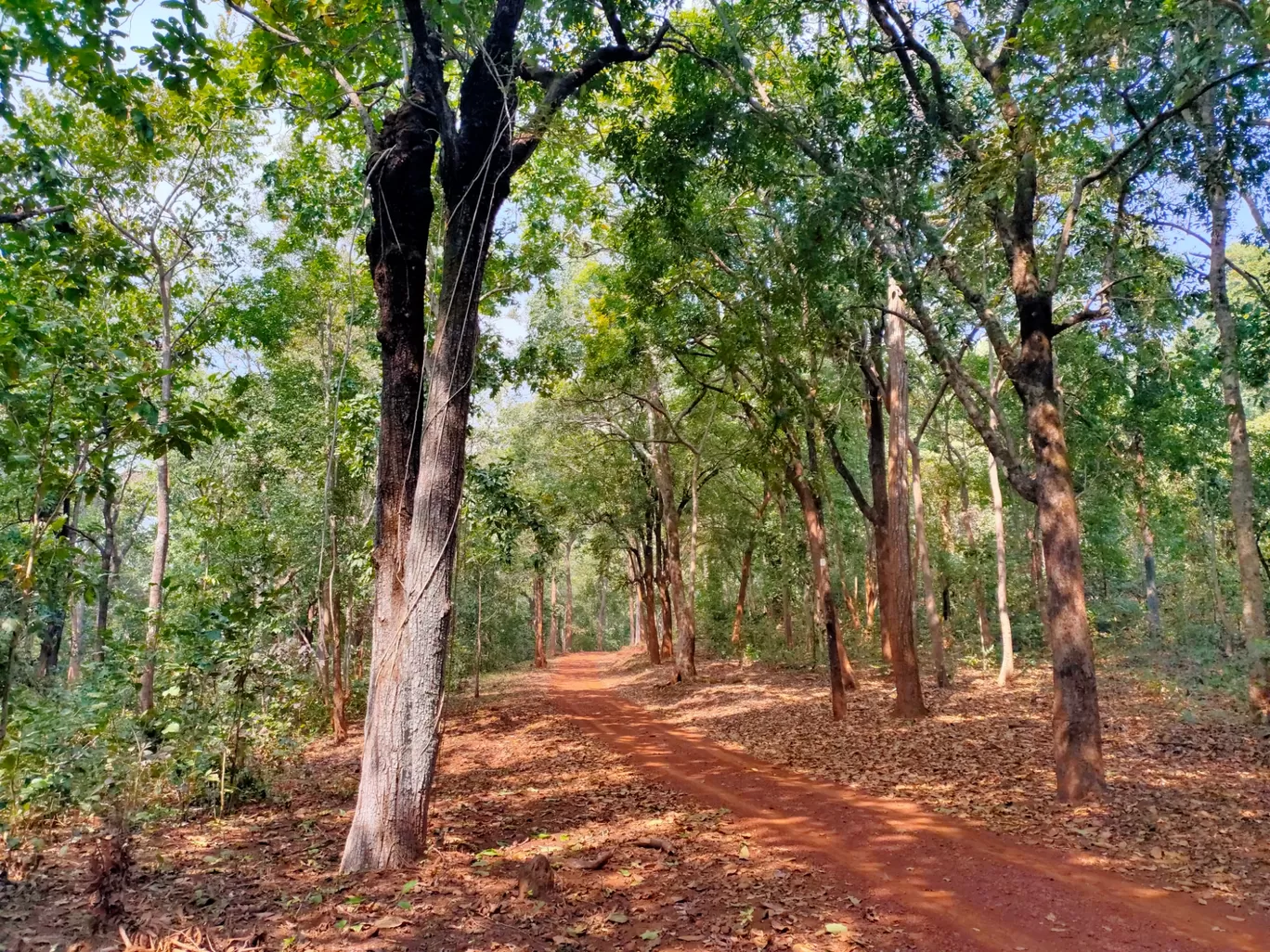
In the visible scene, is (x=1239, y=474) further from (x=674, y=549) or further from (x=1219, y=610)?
(x=674, y=549)

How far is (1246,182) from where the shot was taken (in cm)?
814

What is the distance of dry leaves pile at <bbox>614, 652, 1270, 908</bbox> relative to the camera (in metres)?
5.73

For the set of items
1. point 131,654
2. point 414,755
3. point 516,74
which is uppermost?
point 516,74

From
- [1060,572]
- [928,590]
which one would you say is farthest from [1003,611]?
[1060,572]

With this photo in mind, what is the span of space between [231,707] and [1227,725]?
1280cm

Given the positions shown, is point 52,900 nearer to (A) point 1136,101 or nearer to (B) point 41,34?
(B) point 41,34

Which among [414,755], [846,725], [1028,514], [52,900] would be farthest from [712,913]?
[1028,514]

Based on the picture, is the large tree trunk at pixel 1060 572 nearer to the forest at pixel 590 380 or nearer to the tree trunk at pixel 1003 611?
the forest at pixel 590 380

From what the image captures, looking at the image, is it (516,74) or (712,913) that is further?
(516,74)

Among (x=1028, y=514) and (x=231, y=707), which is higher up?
(x=1028, y=514)

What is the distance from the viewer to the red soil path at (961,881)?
14.2ft

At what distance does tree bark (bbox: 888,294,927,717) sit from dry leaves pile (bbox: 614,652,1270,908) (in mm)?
603

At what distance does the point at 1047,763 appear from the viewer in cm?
852

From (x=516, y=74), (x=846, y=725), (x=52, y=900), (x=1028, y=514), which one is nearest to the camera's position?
(x=52, y=900)
